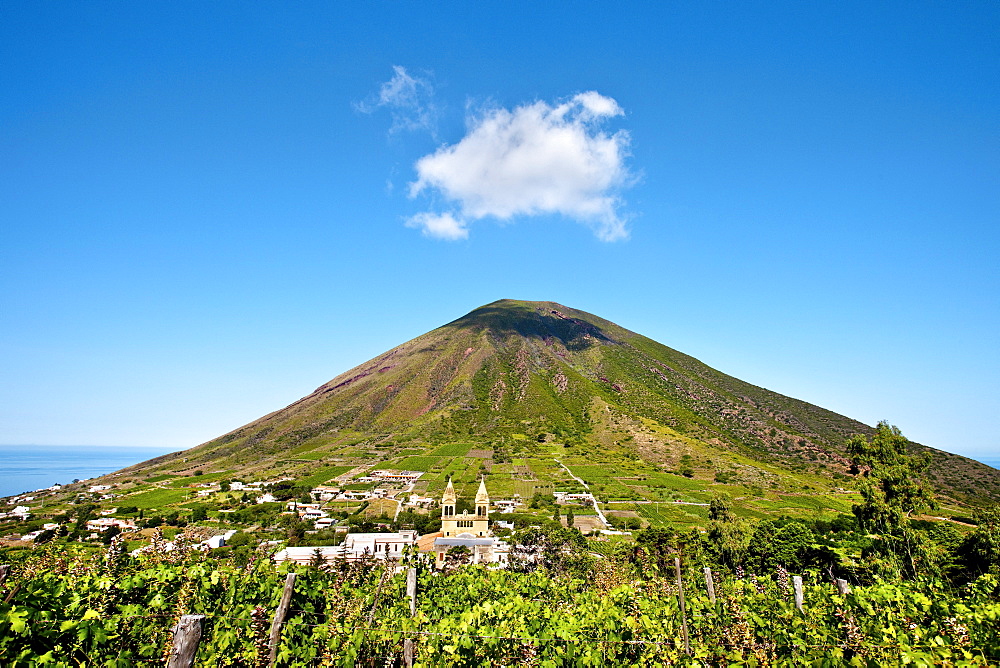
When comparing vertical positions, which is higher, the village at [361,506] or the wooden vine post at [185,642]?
the wooden vine post at [185,642]

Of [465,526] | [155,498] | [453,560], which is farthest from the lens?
[155,498]

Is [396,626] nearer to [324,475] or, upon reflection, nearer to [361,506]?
[361,506]

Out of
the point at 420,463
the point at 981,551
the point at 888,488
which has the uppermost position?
the point at 888,488

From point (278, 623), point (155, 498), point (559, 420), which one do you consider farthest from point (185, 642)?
point (559, 420)

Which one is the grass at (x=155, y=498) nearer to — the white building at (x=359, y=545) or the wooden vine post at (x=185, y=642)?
the white building at (x=359, y=545)

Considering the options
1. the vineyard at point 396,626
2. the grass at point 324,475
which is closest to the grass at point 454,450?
the grass at point 324,475

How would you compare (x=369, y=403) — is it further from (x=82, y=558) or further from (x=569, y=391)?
(x=82, y=558)
